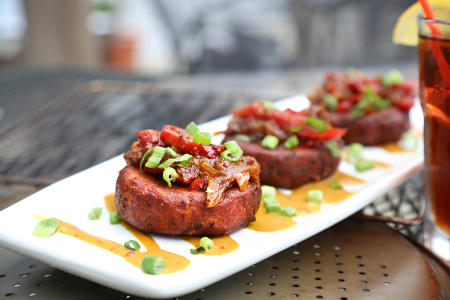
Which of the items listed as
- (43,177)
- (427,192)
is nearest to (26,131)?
(43,177)

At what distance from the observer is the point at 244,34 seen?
9891 mm

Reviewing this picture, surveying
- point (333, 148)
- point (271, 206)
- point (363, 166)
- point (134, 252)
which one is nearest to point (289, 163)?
point (333, 148)

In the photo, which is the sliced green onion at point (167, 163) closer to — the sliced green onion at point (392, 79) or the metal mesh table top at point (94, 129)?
the metal mesh table top at point (94, 129)

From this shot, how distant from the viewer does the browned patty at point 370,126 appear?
375 centimetres

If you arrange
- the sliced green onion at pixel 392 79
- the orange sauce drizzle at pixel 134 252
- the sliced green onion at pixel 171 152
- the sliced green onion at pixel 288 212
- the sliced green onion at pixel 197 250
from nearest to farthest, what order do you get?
the orange sauce drizzle at pixel 134 252, the sliced green onion at pixel 197 250, the sliced green onion at pixel 171 152, the sliced green onion at pixel 288 212, the sliced green onion at pixel 392 79

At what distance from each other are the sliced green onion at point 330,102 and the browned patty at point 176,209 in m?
1.66

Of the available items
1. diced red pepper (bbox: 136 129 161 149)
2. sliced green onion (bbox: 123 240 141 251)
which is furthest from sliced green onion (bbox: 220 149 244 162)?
sliced green onion (bbox: 123 240 141 251)

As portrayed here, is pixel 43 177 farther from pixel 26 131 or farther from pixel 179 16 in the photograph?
pixel 179 16

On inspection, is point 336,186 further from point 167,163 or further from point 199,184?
point 167,163

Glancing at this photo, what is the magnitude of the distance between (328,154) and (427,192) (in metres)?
0.66

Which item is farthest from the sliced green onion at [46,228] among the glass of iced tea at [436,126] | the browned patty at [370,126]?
the browned patty at [370,126]

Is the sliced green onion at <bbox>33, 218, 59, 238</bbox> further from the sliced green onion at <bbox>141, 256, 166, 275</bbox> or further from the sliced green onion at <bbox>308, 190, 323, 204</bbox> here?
the sliced green onion at <bbox>308, 190, 323, 204</bbox>

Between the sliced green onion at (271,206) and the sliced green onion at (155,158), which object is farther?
the sliced green onion at (271,206)

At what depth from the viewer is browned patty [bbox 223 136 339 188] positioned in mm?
2988
